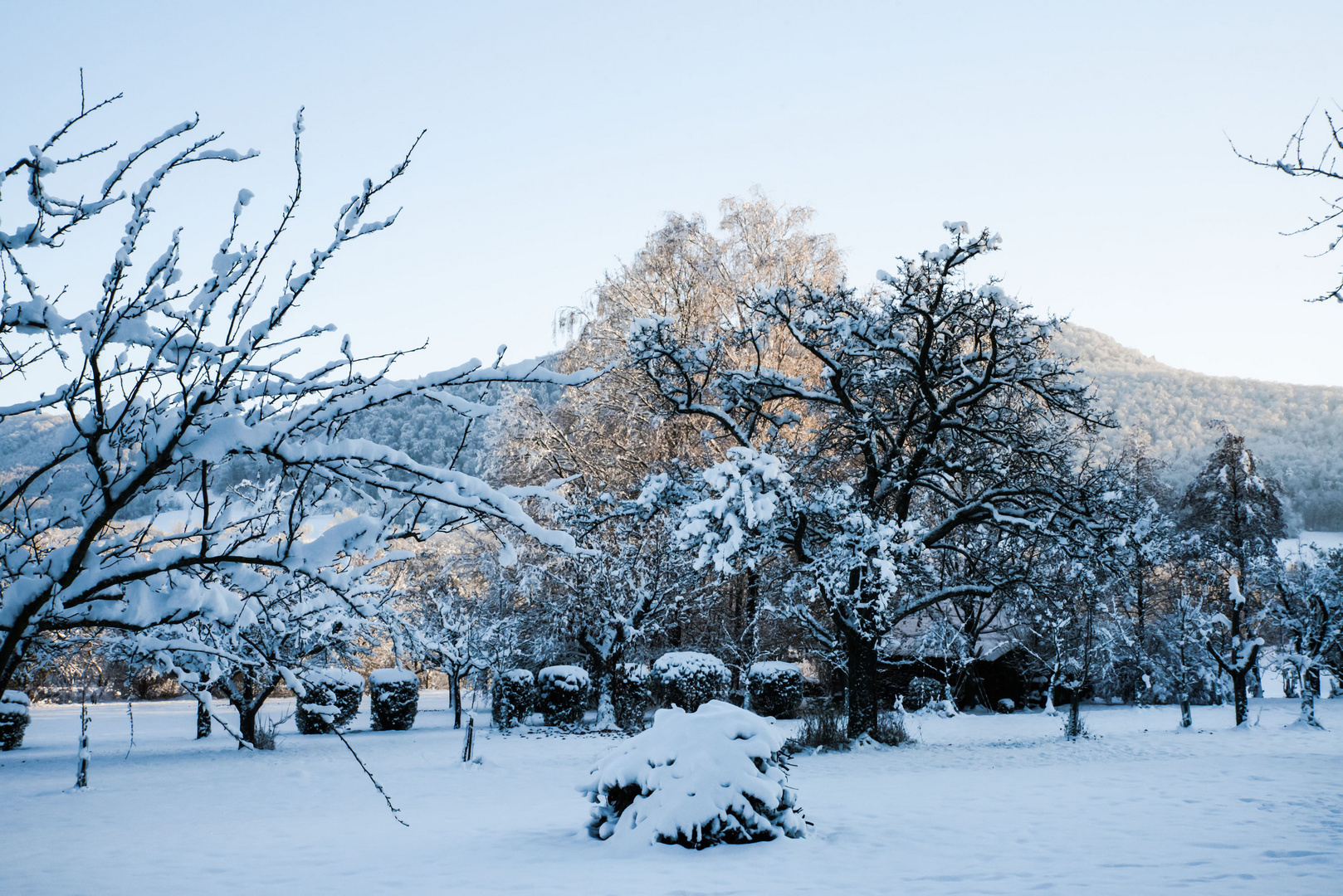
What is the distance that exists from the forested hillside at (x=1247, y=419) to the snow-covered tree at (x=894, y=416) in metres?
44.3

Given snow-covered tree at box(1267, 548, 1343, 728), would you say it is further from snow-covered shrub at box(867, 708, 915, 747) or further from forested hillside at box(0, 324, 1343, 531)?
forested hillside at box(0, 324, 1343, 531)

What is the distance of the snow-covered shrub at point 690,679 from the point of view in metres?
16.0

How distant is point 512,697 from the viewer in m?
16.9

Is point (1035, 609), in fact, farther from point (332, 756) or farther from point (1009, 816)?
point (332, 756)

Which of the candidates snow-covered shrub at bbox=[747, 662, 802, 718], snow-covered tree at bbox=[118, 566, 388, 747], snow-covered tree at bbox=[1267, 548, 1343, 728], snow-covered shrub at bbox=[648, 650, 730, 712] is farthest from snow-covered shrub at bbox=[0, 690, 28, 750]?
Result: snow-covered tree at bbox=[1267, 548, 1343, 728]

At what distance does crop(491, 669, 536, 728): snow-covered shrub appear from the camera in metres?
16.2

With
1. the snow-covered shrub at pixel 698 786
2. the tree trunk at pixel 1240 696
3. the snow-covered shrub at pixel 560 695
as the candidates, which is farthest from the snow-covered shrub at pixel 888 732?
the tree trunk at pixel 1240 696

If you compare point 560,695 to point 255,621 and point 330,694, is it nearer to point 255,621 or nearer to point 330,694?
point 330,694

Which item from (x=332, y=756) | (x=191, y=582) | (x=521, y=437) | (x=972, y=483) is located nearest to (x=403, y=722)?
(x=332, y=756)

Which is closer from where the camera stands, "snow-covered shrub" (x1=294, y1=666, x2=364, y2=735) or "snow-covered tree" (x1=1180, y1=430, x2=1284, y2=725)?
"snow-covered shrub" (x1=294, y1=666, x2=364, y2=735)

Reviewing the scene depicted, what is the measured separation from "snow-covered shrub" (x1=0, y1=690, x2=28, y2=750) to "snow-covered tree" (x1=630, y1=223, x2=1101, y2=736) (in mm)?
11840

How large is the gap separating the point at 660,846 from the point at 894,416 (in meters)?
8.94

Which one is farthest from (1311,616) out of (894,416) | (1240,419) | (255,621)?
(1240,419)

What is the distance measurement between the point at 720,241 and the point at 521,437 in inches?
286
